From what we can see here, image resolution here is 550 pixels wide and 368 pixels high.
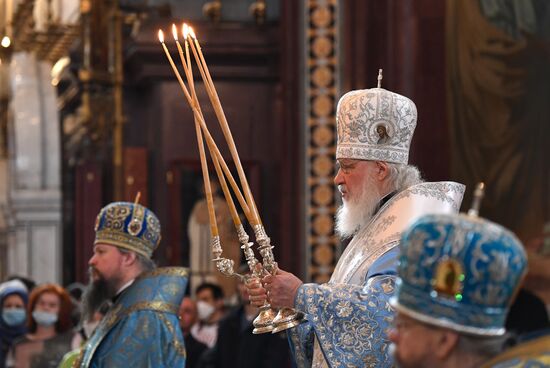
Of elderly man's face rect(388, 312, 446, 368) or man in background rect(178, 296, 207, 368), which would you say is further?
man in background rect(178, 296, 207, 368)

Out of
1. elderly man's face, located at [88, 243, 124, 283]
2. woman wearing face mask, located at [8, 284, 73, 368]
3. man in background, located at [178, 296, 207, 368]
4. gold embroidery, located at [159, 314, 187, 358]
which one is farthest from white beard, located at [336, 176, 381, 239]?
man in background, located at [178, 296, 207, 368]

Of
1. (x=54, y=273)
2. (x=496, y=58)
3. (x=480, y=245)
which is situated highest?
(x=496, y=58)

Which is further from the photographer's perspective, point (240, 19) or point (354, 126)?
point (240, 19)

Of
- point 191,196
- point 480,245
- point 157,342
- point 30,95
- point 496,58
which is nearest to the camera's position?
point 480,245

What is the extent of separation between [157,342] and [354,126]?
82.1 inches

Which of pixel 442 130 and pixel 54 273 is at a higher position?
pixel 442 130

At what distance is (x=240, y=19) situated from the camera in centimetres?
1695

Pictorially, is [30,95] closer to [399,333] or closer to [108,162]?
[108,162]

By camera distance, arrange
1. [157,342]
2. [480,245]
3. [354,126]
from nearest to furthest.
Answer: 1. [480,245]
2. [354,126]
3. [157,342]

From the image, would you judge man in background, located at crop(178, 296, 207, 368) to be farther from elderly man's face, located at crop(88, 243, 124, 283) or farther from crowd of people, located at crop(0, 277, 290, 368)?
elderly man's face, located at crop(88, 243, 124, 283)

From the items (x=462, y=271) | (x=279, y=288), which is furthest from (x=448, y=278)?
(x=279, y=288)

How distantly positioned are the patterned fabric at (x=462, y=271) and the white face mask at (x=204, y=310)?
405 inches

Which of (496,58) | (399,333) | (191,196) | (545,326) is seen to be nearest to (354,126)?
(545,326)

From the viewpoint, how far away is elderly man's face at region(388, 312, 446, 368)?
378cm
